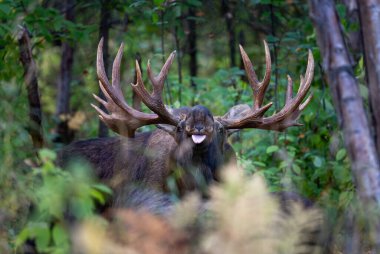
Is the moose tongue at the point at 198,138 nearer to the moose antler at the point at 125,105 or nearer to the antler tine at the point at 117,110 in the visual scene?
the moose antler at the point at 125,105

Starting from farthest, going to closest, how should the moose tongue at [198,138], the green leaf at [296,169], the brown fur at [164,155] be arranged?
the green leaf at [296,169], the brown fur at [164,155], the moose tongue at [198,138]

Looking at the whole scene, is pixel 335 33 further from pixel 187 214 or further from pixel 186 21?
pixel 186 21

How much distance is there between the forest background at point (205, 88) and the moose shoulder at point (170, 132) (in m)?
0.64

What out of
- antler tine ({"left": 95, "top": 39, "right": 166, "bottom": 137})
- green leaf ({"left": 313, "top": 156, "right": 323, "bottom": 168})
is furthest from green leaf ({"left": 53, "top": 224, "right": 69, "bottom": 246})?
green leaf ({"left": 313, "top": 156, "right": 323, "bottom": 168})

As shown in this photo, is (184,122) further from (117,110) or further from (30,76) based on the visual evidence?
(30,76)

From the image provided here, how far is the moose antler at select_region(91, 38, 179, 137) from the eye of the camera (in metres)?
7.54

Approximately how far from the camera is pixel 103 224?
4.34 m

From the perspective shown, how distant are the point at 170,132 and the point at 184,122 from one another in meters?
0.28

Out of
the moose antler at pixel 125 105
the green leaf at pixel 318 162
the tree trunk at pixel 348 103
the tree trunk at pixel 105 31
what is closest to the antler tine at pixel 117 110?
the moose antler at pixel 125 105

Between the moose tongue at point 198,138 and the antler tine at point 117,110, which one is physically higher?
the antler tine at point 117,110

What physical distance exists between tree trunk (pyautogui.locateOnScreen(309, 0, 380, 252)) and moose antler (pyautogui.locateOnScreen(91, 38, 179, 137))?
235 cm

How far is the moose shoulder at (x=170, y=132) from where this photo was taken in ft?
23.9

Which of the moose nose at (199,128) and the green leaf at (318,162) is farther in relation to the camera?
the green leaf at (318,162)

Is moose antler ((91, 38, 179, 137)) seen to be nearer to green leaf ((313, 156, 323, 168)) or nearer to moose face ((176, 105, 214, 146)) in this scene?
moose face ((176, 105, 214, 146))
